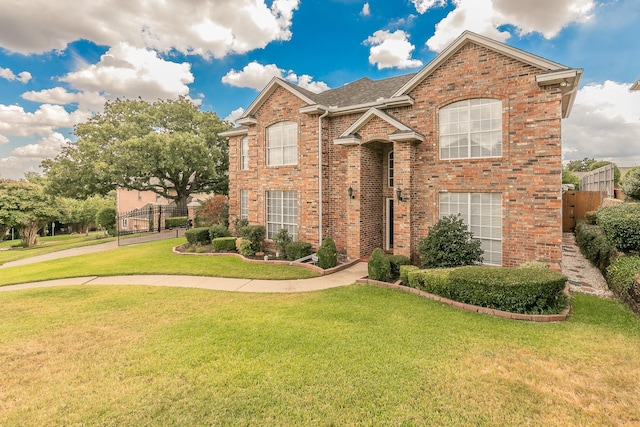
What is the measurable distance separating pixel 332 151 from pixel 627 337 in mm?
10925

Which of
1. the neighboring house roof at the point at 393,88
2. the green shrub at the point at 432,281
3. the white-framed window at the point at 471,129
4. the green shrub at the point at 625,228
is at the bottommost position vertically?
the green shrub at the point at 432,281

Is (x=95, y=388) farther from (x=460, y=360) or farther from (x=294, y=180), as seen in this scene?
(x=294, y=180)

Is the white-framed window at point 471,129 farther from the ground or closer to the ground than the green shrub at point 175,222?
farther from the ground

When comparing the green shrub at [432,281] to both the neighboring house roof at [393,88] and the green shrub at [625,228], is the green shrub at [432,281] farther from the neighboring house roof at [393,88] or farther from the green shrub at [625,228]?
the neighboring house roof at [393,88]

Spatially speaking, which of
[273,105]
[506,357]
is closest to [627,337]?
[506,357]

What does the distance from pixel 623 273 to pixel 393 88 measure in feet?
35.0

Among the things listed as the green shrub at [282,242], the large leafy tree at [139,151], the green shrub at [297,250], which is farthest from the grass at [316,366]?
the large leafy tree at [139,151]

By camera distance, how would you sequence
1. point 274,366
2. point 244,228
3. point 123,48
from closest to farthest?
1. point 274,366
2. point 244,228
3. point 123,48

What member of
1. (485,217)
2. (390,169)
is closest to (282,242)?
(390,169)

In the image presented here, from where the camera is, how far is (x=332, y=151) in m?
13.6

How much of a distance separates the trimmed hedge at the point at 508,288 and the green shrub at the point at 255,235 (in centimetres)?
896

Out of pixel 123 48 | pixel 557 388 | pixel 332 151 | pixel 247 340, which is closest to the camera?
pixel 557 388

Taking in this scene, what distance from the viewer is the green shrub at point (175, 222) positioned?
27.0m

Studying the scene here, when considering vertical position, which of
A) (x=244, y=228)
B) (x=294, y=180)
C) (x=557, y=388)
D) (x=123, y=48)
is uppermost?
(x=123, y=48)
